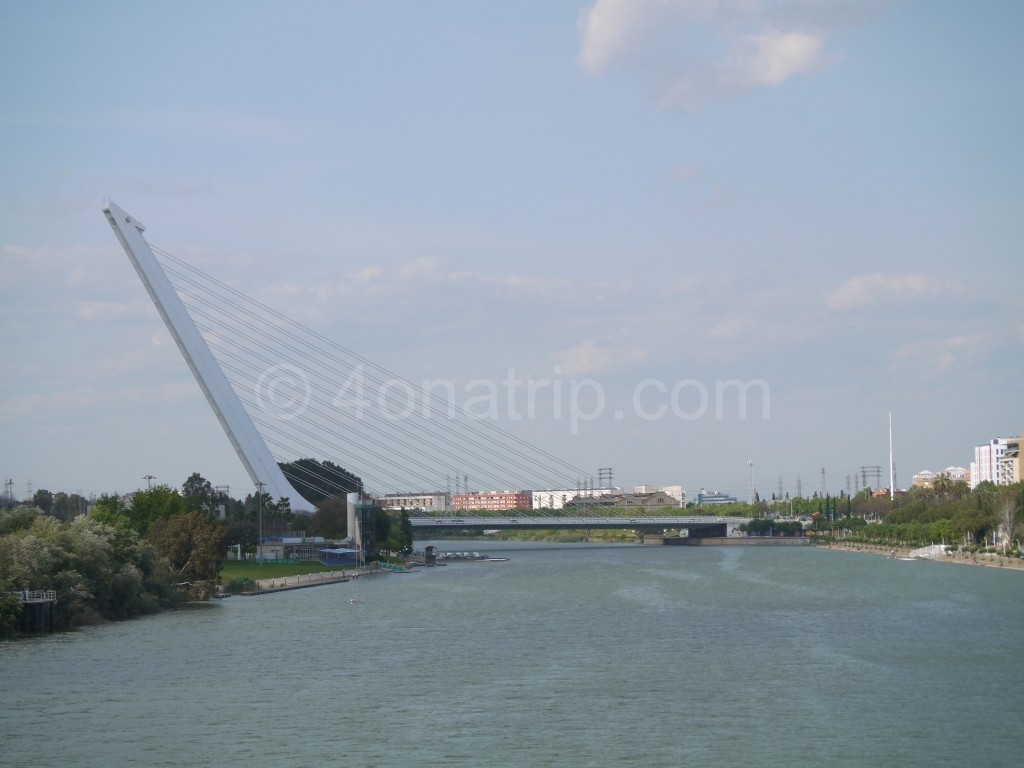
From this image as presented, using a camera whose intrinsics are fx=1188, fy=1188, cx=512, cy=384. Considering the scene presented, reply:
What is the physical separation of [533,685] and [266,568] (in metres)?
41.5

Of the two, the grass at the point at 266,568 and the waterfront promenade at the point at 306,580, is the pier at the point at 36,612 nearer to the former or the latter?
the waterfront promenade at the point at 306,580

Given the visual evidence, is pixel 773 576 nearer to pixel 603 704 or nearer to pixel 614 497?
pixel 603 704

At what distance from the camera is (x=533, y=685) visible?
1033 inches

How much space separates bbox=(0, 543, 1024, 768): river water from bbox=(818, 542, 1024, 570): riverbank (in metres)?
18.0

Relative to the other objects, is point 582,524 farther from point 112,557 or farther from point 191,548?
point 112,557

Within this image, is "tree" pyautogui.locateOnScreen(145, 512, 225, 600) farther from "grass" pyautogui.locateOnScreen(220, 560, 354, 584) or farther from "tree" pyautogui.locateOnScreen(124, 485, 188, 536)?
"tree" pyautogui.locateOnScreen(124, 485, 188, 536)

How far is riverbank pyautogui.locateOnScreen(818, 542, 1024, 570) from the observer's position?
205 ft

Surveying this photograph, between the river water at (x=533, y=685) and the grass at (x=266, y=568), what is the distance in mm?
12340

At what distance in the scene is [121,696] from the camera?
25297 millimetres

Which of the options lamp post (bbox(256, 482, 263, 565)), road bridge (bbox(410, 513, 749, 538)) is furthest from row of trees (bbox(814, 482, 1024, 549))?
lamp post (bbox(256, 482, 263, 565))

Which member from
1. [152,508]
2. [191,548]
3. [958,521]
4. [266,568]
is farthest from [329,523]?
[958,521]

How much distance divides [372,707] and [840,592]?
1204 inches

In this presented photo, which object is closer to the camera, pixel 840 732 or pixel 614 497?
pixel 840 732

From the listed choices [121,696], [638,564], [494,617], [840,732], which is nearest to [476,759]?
[840,732]
